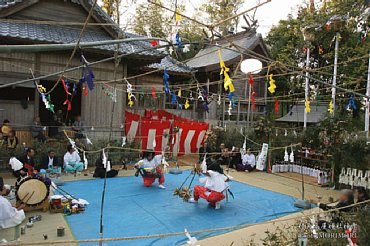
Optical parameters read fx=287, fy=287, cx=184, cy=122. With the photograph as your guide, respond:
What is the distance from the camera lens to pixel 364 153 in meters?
9.02

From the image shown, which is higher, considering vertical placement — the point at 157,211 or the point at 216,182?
the point at 216,182

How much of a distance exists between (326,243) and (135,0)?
5.64m

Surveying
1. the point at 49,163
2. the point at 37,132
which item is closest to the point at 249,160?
the point at 49,163

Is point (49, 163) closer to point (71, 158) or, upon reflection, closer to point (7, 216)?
point (71, 158)

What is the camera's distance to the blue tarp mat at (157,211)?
6.06 m

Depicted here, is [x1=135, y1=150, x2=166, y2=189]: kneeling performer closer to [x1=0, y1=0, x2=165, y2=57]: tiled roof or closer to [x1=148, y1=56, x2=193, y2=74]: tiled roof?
[x1=0, y1=0, x2=165, y2=57]: tiled roof

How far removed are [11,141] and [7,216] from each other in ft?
18.6

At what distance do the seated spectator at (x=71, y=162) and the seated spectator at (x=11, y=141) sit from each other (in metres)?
1.83

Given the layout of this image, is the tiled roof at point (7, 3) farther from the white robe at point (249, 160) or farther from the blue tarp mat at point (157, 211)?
the white robe at point (249, 160)

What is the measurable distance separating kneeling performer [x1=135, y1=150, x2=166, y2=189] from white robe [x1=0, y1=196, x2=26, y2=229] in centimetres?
418

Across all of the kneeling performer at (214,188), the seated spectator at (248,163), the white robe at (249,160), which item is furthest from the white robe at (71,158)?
the white robe at (249,160)

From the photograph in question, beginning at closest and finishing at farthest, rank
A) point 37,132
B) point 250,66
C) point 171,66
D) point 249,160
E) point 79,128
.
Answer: point 250,66 → point 37,132 → point 79,128 → point 249,160 → point 171,66

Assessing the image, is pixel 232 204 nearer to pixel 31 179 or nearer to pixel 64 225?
pixel 64 225

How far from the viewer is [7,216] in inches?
225
